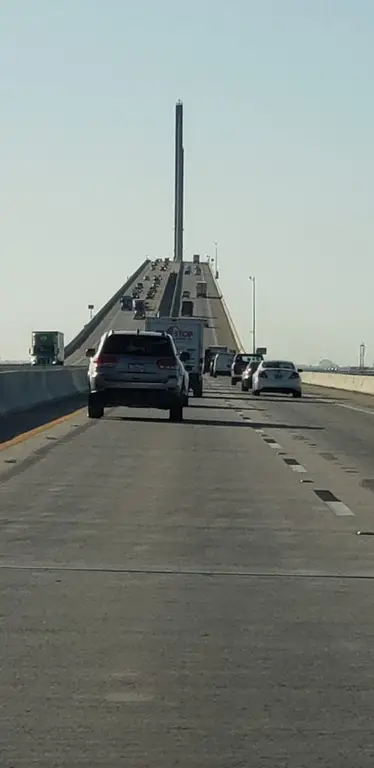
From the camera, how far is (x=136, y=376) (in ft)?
107

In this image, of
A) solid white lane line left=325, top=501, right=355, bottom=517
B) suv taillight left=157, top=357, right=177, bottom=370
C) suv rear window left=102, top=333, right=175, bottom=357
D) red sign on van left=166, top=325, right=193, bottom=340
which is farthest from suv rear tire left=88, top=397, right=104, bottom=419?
red sign on van left=166, top=325, right=193, bottom=340

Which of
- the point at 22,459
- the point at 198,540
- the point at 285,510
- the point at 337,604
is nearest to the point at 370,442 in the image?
the point at 22,459

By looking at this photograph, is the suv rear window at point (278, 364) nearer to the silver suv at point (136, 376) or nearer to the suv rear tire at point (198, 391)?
the suv rear tire at point (198, 391)

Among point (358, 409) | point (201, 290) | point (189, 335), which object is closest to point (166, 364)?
point (358, 409)

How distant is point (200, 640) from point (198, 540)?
4.25 metres

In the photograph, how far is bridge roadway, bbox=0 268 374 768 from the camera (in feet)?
21.2

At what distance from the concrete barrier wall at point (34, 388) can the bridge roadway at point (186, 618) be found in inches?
619

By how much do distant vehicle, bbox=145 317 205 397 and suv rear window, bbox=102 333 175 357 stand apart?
19918 mm

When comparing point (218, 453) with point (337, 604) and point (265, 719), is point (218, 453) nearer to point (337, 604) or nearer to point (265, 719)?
point (337, 604)

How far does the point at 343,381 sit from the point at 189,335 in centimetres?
2462

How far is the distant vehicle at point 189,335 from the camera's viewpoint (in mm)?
54125

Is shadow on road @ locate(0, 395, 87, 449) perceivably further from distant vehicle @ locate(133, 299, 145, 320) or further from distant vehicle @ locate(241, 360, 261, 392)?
distant vehicle @ locate(133, 299, 145, 320)

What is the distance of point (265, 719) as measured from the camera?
6.78 metres

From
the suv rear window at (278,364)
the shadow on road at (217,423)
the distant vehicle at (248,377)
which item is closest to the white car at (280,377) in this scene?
the suv rear window at (278,364)
